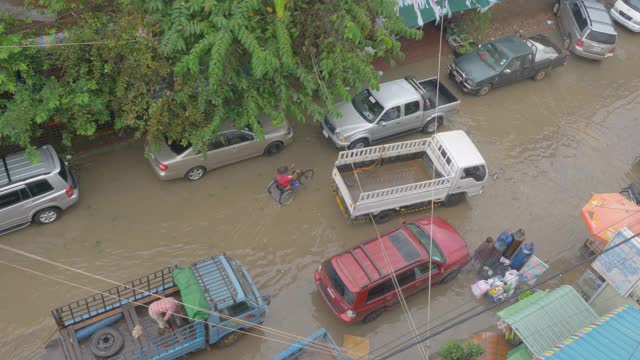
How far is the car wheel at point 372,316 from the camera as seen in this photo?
35.6 ft

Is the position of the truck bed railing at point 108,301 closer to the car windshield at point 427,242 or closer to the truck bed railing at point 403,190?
the truck bed railing at point 403,190

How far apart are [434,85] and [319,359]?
974 centimetres

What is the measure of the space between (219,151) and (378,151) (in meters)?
4.22

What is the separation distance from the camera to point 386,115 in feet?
46.6

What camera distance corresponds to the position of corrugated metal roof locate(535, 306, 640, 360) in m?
7.46

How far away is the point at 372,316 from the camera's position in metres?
10.9

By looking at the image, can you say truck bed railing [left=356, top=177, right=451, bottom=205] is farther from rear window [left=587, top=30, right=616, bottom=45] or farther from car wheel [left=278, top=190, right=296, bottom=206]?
rear window [left=587, top=30, right=616, bottom=45]

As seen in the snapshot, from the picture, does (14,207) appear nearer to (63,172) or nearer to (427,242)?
(63,172)

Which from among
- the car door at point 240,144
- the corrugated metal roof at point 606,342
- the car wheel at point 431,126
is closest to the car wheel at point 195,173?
the car door at point 240,144

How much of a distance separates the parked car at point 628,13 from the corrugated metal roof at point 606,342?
1676 cm

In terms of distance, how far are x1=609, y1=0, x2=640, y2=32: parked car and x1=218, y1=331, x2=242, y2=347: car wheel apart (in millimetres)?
20151

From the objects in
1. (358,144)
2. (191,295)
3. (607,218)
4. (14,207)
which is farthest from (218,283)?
(607,218)

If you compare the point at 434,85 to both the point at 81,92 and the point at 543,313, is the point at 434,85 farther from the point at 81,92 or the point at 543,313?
the point at 81,92

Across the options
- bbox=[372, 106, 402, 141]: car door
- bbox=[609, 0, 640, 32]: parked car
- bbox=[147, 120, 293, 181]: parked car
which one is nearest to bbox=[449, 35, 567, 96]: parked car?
bbox=[372, 106, 402, 141]: car door
